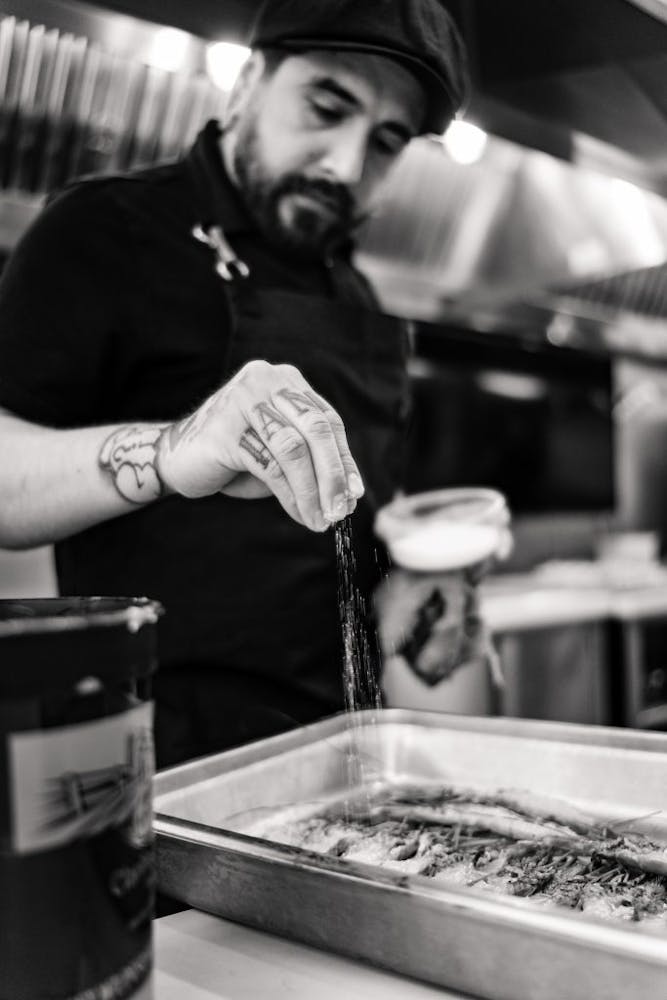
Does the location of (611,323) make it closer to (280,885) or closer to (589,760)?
(589,760)

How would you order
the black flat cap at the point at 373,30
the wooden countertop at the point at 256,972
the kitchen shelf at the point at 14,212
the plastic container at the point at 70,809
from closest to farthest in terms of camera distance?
the plastic container at the point at 70,809
the wooden countertop at the point at 256,972
the black flat cap at the point at 373,30
the kitchen shelf at the point at 14,212

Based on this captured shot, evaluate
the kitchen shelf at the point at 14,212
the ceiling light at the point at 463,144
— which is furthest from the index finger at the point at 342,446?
the kitchen shelf at the point at 14,212

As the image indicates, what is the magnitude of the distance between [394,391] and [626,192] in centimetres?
252

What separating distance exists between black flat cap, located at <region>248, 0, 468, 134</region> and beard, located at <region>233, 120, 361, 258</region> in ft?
0.61

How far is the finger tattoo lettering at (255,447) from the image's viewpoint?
0.90m

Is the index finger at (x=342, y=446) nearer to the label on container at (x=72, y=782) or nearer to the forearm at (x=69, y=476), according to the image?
the forearm at (x=69, y=476)

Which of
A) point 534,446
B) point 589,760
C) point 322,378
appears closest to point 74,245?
point 322,378

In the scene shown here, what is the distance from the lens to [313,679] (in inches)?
59.0

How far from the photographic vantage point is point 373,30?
126 cm

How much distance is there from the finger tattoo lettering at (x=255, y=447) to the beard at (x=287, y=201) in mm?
698

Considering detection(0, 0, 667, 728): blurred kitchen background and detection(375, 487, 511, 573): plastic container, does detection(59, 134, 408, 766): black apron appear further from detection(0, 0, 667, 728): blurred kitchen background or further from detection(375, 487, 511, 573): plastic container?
detection(0, 0, 667, 728): blurred kitchen background

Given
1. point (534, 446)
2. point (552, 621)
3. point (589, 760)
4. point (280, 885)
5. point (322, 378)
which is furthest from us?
point (534, 446)

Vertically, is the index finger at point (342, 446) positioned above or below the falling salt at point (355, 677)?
above

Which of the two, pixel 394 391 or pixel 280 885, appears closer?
pixel 280 885
